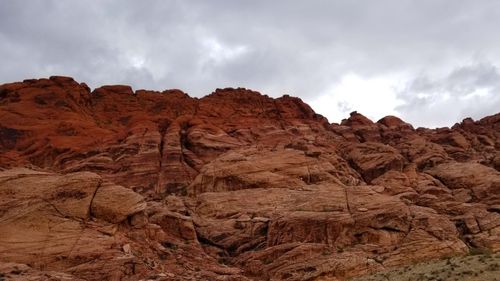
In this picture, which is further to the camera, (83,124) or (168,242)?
(83,124)

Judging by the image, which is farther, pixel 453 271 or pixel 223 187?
pixel 223 187

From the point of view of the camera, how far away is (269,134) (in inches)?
3123

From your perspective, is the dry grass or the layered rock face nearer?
the dry grass

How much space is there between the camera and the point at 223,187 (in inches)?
2438

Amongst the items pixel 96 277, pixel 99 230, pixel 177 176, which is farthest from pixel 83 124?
pixel 96 277

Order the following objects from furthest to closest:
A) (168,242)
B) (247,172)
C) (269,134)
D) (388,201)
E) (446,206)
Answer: (269,134) < (247,172) < (446,206) < (388,201) < (168,242)

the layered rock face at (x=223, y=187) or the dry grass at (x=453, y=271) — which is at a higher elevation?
the layered rock face at (x=223, y=187)

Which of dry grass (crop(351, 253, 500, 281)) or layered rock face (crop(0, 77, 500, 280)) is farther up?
layered rock face (crop(0, 77, 500, 280))

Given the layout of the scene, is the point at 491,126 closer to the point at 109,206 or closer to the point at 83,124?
the point at 83,124

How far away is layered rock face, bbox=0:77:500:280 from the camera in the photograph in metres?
43.4

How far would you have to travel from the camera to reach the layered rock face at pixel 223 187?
43375 millimetres

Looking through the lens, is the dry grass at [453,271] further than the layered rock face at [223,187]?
A: No

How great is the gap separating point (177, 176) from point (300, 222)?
2155 cm

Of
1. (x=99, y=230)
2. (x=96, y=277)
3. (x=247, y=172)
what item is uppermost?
(x=247, y=172)
